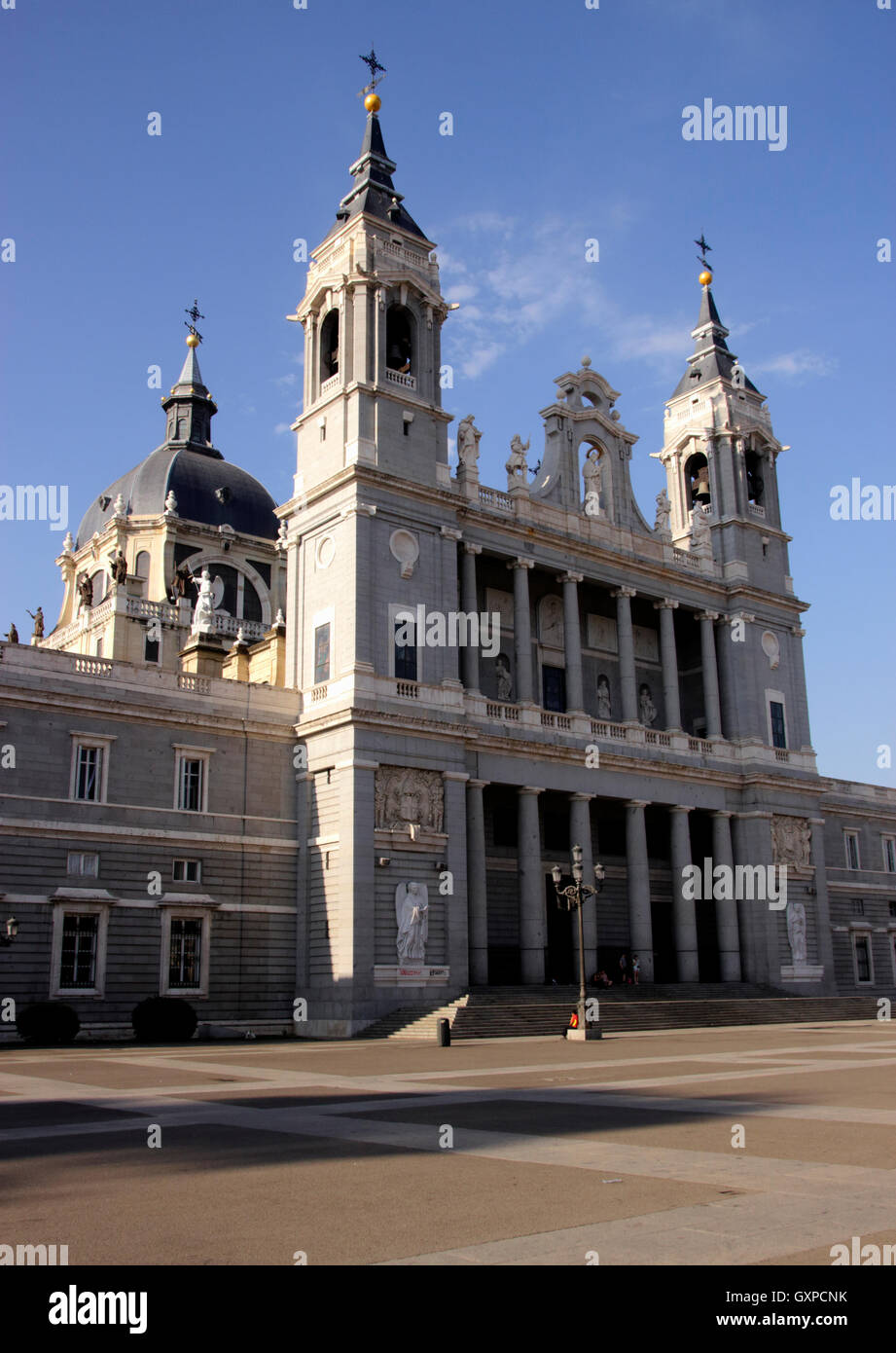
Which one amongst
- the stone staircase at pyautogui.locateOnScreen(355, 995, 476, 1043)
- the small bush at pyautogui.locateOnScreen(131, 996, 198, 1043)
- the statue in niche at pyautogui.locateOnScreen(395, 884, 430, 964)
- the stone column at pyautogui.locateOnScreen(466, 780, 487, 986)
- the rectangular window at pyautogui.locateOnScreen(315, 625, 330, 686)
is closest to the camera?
the small bush at pyautogui.locateOnScreen(131, 996, 198, 1043)

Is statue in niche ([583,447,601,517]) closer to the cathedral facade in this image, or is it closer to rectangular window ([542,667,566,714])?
the cathedral facade

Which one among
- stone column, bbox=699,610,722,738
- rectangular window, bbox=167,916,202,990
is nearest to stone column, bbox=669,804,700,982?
stone column, bbox=699,610,722,738

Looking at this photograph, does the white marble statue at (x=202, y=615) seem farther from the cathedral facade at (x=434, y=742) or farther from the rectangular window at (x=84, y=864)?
the rectangular window at (x=84, y=864)

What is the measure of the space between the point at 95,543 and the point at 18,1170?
6977cm

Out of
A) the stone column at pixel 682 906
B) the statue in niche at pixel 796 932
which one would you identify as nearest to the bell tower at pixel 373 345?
the stone column at pixel 682 906

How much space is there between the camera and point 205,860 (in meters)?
40.2

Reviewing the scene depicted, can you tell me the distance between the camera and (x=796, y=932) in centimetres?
5419

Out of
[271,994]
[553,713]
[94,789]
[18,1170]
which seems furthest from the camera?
[553,713]

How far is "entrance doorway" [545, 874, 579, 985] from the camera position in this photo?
4988 centimetres

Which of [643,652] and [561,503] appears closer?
[561,503]

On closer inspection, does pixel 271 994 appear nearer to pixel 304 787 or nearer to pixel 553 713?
pixel 304 787

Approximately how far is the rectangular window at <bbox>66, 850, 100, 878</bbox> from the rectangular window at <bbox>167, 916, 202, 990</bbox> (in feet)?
10.3

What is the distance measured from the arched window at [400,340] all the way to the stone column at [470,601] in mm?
7441

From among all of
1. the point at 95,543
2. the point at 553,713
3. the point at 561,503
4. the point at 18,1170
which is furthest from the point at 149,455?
the point at 18,1170
